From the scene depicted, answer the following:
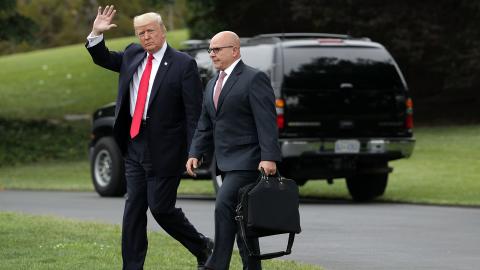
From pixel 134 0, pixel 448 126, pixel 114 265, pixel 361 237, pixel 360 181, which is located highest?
pixel 114 265

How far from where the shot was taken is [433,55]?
35.7 meters

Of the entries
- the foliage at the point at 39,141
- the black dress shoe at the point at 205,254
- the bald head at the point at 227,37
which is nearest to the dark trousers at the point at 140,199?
the black dress shoe at the point at 205,254

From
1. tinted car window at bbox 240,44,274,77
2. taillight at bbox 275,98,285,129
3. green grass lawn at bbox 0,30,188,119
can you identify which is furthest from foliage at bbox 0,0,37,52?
taillight at bbox 275,98,285,129

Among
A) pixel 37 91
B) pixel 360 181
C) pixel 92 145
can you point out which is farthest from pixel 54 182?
pixel 37 91

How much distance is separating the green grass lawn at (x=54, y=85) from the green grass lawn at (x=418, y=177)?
38.2ft

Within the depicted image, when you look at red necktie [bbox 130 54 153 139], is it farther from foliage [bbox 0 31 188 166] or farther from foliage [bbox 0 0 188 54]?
foliage [bbox 0 0 188 54]

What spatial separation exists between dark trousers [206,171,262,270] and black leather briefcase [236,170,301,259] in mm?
140

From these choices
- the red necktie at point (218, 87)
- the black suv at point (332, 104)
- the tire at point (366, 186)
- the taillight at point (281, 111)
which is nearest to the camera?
the red necktie at point (218, 87)

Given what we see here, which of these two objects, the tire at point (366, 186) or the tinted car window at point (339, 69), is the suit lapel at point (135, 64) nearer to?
the tinted car window at point (339, 69)

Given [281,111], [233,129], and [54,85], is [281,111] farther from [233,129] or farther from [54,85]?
[54,85]

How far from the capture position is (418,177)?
21562mm

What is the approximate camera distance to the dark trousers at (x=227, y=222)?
8.62 m

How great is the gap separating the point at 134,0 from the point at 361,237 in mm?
75735

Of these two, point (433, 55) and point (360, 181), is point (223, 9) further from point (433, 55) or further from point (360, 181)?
point (360, 181)
